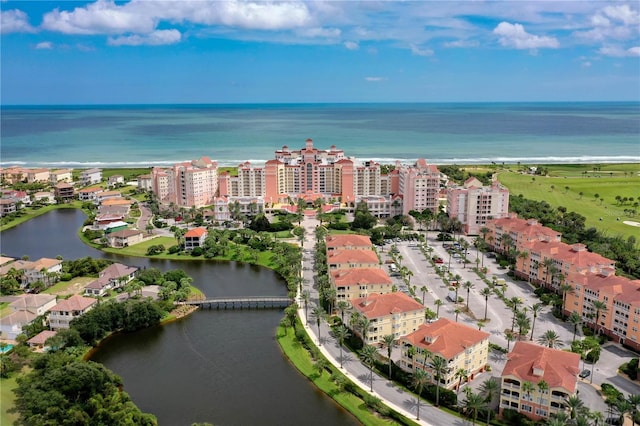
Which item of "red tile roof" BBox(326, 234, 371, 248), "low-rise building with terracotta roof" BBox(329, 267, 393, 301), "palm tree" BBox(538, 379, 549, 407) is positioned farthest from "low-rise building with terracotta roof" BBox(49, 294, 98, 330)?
"palm tree" BBox(538, 379, 549, 407)

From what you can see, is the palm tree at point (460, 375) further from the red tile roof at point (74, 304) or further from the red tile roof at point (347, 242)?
the red tile roof at point (74, 304)

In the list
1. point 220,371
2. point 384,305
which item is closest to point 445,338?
point 384,305

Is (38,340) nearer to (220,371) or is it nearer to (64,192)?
(220,371)

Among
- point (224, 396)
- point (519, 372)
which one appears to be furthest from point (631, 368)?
point (224, 396)

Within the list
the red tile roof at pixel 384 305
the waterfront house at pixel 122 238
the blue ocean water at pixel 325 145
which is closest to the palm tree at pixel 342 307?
the red tile roof at pixel 384 305

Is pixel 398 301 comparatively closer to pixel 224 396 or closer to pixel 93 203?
pixel 224 396
